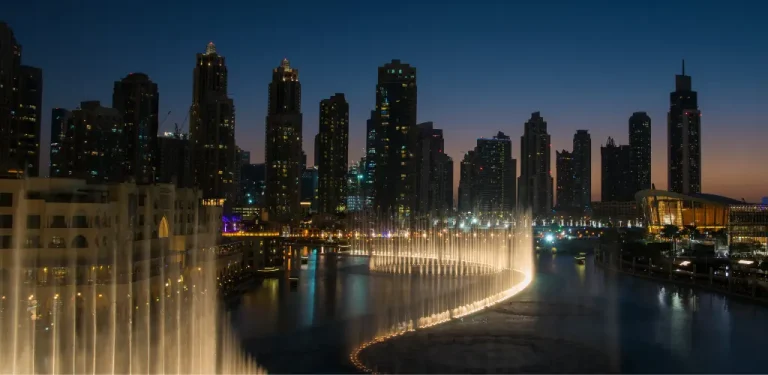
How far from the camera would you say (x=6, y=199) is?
112 feet

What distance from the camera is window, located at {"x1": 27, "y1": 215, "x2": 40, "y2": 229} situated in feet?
113

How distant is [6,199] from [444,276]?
40.1 m

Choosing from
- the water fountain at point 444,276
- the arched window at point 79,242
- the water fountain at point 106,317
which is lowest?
the water fountain at point 444,276

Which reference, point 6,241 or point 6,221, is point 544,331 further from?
point 6,221

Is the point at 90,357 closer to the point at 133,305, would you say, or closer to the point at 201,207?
the point at 133,305

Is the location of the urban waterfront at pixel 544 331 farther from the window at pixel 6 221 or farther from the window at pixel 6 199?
the window at pixel 6 199

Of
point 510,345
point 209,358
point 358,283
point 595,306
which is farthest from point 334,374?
point 358,283

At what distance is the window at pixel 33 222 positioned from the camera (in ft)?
113

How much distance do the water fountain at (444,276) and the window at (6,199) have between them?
20355mm

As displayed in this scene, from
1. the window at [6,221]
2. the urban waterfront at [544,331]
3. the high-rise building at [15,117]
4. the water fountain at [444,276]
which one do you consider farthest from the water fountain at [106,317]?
the high-rise building at [15,117]

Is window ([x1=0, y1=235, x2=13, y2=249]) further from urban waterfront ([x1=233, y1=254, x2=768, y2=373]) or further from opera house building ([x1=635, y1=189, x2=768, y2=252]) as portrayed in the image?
opera house building ([x1=635, y1=189, x2=768, y2=252])

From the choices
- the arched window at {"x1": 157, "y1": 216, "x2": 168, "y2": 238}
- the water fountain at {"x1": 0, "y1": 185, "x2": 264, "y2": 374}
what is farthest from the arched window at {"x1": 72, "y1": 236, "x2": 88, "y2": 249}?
the arched window at {"x1": 157, "y1": 216, "x2": 168, "y2": 238}

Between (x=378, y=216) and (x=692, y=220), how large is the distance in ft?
334

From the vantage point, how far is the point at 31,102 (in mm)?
115688
